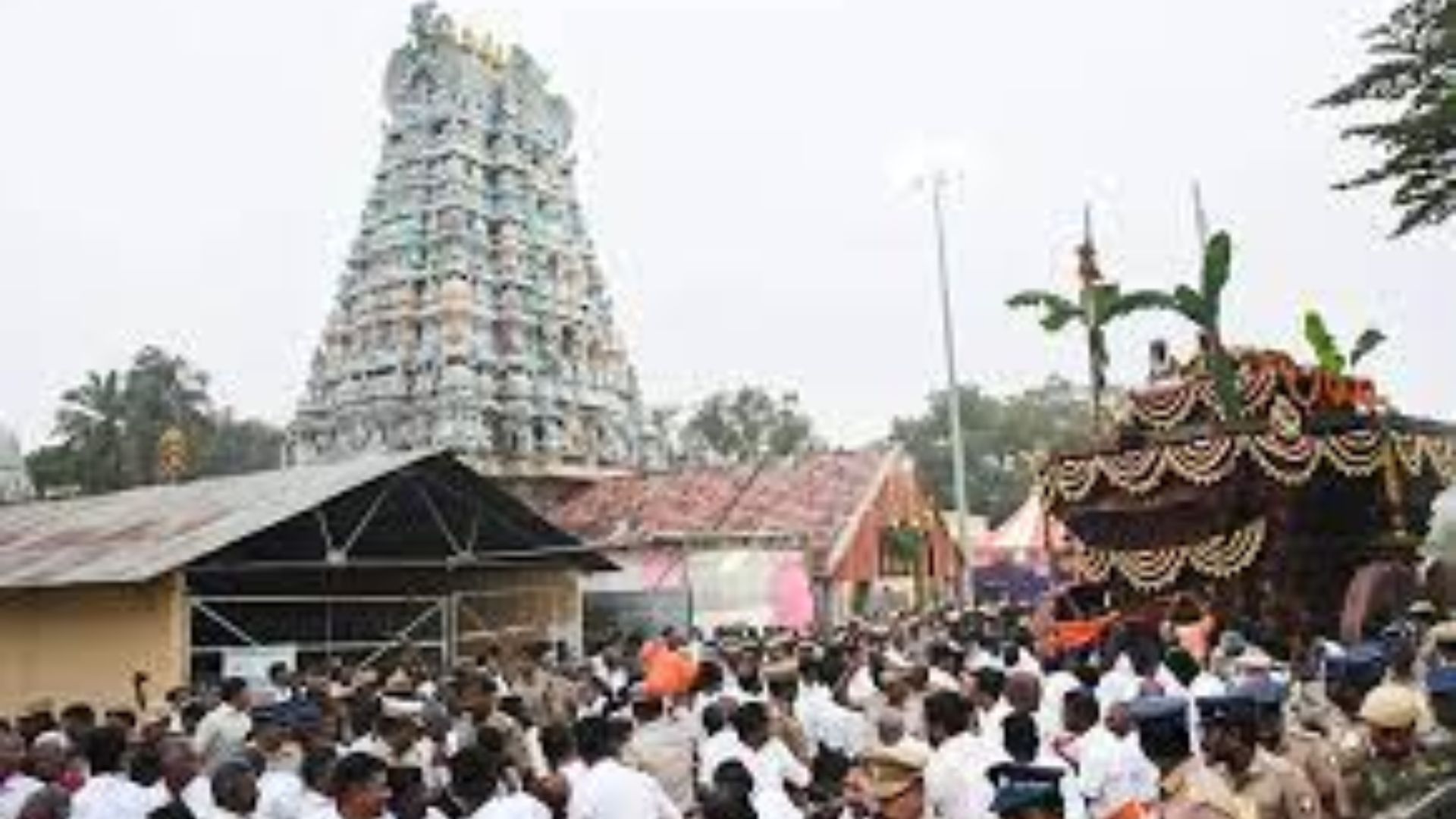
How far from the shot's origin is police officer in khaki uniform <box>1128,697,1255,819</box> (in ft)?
19.0

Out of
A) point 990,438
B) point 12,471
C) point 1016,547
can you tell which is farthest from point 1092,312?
point 990,438

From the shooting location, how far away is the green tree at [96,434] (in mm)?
52656

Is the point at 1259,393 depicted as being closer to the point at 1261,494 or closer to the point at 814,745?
the point at 1261,494

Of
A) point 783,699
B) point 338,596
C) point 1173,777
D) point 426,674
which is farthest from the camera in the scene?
point 338,596

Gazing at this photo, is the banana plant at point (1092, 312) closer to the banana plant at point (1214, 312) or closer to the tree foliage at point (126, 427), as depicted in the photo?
the banana plant at point (1214, 312)

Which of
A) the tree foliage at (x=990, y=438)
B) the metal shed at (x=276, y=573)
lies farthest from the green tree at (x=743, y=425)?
the metal shed at (x=276, y=573)

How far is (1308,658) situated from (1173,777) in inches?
325

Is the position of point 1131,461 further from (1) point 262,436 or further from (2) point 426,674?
(1) point 262,436

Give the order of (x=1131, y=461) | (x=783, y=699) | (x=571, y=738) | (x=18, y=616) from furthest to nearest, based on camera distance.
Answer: (x=18, y=616) → (x=1131, y=461) → (x=783, y=699) → (x=571, y=738)

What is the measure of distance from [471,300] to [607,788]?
114 feet

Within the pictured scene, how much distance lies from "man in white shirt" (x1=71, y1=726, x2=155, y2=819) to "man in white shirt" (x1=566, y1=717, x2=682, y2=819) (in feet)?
6.69

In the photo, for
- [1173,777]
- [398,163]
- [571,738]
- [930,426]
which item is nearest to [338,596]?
[571,738]

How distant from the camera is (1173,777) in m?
6.33

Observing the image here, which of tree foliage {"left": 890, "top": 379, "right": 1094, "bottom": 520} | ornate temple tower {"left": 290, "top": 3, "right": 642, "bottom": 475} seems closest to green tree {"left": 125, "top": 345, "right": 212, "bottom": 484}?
ornate temple tower {"left": 290, "top": 3, "right": 642, "bottom": 475}
